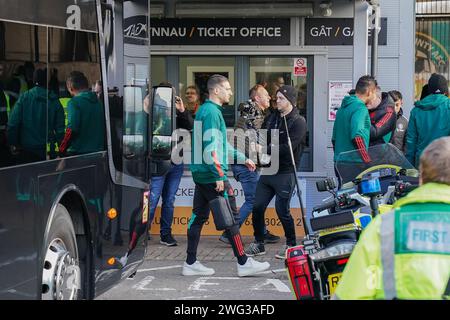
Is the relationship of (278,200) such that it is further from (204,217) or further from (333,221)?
(333,221)

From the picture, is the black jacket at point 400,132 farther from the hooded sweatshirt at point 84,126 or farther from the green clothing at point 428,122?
the hooded sweatshirt at point 84,126

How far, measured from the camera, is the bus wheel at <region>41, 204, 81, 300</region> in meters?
6.08

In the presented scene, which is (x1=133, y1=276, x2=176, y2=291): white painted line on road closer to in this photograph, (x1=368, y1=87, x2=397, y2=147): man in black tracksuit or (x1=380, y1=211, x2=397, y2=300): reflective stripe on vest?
(x1=368, y1=87, x2=397, y2=147): man in black tracksuit

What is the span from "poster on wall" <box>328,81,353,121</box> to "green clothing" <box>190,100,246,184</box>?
3.67 m

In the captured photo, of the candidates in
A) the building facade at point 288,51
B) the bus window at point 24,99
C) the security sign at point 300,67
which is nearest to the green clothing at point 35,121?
the bus window at point 24,99

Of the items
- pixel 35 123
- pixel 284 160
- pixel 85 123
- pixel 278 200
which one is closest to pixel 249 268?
pixel 278 200

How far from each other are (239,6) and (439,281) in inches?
367

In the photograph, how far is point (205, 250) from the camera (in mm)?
11539

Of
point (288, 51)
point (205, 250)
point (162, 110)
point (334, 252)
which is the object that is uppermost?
point (288, 51)

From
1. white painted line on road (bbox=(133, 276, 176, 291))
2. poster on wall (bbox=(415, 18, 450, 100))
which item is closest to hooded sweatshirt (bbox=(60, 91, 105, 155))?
white painted line on road (bbox=(133, 276, 176, 291))

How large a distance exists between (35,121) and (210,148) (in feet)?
11.3
